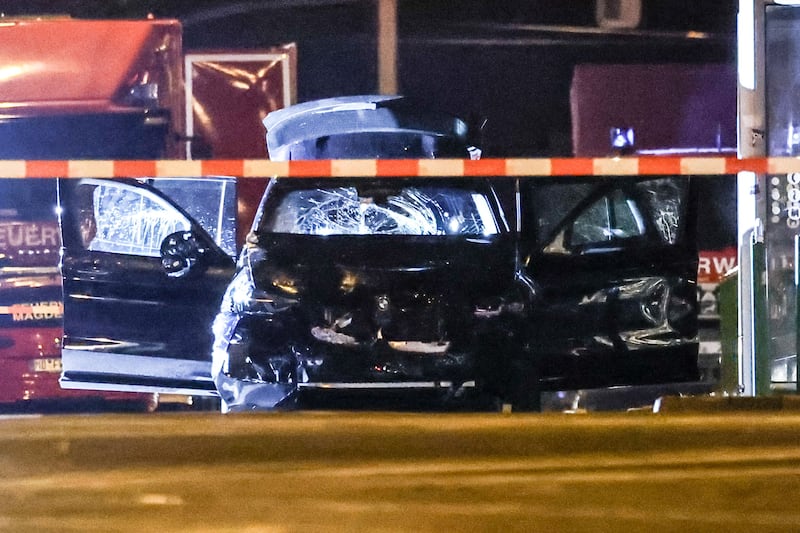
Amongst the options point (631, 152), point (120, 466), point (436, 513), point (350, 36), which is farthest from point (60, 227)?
point (631, 152)

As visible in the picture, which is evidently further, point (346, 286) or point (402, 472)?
point (346, 286)

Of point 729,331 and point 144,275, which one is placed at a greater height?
point 144,275

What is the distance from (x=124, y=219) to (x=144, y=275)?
0.37 ft

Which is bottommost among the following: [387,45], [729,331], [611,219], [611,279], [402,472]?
[402,472]

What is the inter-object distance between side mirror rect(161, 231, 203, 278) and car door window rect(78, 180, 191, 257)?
0.01 meters

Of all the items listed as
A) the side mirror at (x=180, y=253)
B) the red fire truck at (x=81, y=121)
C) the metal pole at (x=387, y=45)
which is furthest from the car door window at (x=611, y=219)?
the side mirror at (x=180, y=253)

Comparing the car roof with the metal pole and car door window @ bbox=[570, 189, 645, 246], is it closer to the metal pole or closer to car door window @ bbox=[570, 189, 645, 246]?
the metal pole

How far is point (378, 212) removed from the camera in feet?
4.64

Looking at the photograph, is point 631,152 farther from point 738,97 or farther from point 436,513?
point 436,513

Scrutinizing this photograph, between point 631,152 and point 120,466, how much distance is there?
1087 millimetres

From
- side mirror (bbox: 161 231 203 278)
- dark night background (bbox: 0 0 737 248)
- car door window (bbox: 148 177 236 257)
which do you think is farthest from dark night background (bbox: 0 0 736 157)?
side mirror (bbox: 161 231 203 278)

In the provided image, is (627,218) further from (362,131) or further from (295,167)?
(295,167)

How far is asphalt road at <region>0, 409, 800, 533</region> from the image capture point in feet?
4.19

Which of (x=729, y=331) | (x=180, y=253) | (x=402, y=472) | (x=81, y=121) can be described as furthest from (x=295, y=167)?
(x=729, y=331)
